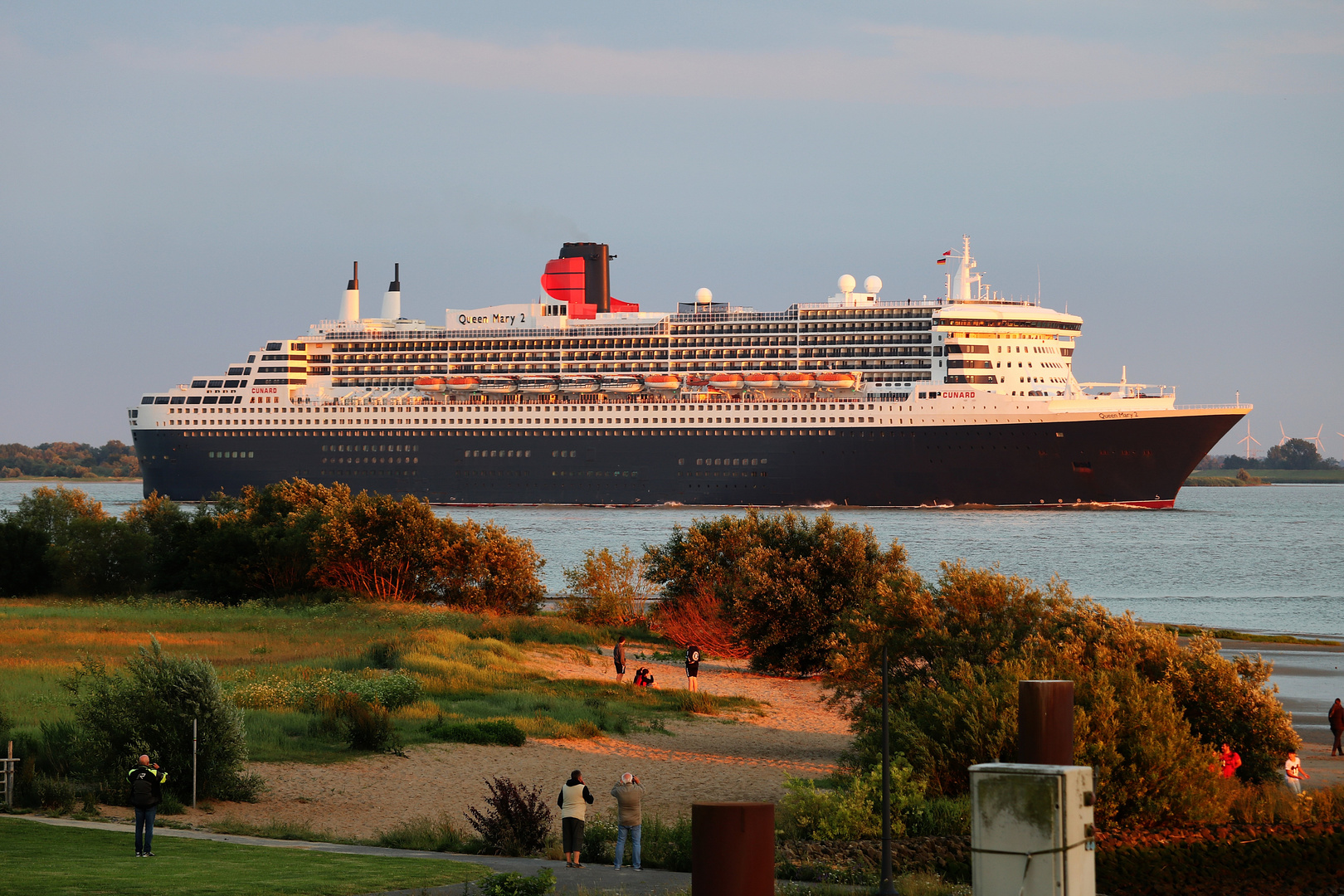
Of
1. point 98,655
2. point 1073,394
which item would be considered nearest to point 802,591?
point 98,655

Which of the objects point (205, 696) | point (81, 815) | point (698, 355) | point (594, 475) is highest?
point (698, 355)

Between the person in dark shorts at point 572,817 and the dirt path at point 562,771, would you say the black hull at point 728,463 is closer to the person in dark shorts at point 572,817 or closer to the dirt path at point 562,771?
the dirt path at point 562,771

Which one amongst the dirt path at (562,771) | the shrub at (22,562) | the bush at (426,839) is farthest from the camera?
the shrub at (22,562)

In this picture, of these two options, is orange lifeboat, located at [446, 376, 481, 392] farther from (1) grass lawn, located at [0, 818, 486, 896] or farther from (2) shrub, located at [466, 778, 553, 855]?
(1) grass lawn, located at [0, 818, 486, 896]

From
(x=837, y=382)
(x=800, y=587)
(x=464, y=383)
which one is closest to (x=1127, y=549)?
(x=837, y=382)

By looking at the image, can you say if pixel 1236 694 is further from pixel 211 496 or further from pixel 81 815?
pixel 211 496

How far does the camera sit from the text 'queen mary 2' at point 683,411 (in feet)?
253

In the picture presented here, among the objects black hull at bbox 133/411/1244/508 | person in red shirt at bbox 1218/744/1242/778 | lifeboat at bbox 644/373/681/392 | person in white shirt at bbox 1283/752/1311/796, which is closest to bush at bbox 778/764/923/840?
person in red shirt at bbox 1218/744/1242/778

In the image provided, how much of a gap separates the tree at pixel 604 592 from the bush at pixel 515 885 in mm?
26476

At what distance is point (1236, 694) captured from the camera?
57.1 feet

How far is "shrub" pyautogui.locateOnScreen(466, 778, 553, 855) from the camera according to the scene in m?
14.0

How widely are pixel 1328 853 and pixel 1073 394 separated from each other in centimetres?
6813

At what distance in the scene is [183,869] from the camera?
11547mm

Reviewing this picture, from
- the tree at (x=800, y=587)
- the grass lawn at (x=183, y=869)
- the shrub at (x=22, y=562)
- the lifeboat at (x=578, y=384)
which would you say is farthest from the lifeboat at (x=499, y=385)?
the grass lawn at (x=183, y=869)
